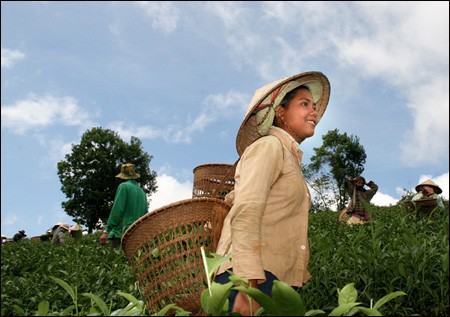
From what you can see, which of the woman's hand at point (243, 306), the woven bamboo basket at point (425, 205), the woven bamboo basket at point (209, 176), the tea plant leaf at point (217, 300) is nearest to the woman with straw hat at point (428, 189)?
the woven bamboo basket at point (425, 205)

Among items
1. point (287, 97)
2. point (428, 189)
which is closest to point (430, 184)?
point (428, 189)

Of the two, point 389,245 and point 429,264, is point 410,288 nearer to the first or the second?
point 429,264

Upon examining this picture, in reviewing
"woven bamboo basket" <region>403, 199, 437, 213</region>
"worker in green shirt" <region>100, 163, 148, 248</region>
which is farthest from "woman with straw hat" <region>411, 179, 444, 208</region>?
"worker in green shirt" <region>100, 163, 148, 248</region>

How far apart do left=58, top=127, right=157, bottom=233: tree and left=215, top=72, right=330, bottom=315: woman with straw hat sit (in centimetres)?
4034

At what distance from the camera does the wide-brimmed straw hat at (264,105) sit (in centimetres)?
297

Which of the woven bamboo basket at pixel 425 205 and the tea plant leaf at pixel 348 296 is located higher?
the woven bamboo basket at pixel 425 205

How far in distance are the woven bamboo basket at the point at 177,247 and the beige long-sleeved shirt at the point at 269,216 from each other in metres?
0.12

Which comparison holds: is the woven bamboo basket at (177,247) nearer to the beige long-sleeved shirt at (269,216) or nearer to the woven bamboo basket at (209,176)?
the beige long-sleeved shirt at (269,216)

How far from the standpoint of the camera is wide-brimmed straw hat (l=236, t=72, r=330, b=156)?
297 centimetres

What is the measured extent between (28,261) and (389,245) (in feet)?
23.5

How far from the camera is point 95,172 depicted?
44.0m

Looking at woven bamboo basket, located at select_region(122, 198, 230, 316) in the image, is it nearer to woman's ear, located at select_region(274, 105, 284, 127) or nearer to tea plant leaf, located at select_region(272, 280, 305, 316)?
woman's ear, located at select_region(274, 105, 284, 127)

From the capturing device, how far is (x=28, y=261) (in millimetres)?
9938

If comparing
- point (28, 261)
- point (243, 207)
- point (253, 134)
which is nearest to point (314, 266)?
point (253, 134)
